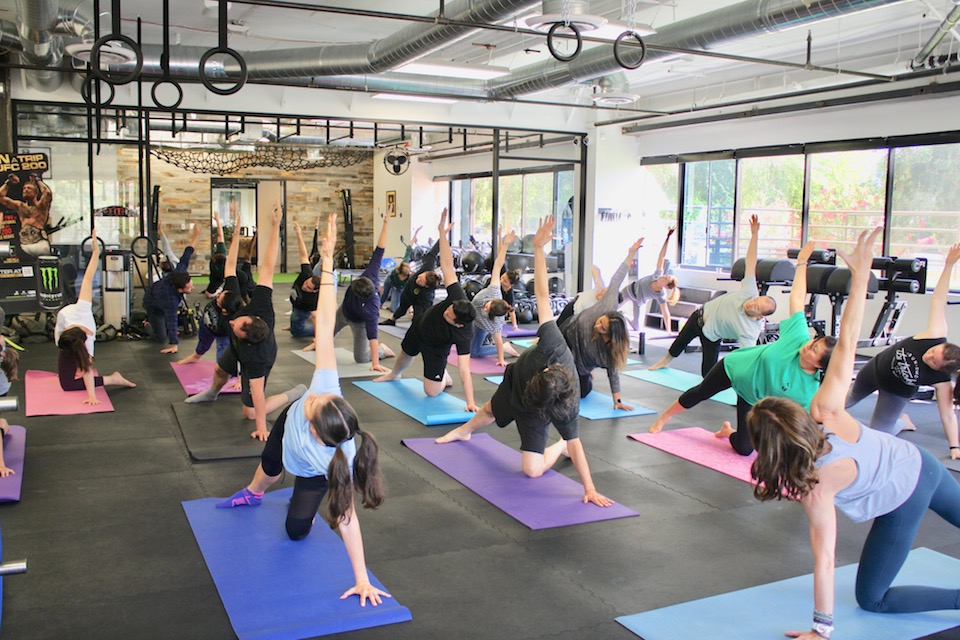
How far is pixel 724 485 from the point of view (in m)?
4.75

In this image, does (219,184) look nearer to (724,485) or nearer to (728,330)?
(728,330)

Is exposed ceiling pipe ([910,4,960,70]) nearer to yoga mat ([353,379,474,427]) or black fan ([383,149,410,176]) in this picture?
yoga mat ([353,379,474,427])

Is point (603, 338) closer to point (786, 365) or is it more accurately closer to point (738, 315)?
point (786, 365)

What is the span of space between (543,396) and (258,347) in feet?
6.72

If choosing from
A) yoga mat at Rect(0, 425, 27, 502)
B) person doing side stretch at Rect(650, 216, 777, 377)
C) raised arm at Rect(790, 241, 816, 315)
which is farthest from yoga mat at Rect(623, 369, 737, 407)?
yoga mat at Rect(0, 425, 27, 502)

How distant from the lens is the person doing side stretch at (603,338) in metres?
5.09

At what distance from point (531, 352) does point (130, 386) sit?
4.05 meters

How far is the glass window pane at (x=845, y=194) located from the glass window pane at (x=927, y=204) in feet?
0.70

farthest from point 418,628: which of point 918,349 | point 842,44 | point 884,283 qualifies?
point 842,44

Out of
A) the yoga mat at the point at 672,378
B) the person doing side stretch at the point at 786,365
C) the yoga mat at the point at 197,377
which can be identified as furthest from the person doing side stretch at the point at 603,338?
the yoga mat at the point at 197,377

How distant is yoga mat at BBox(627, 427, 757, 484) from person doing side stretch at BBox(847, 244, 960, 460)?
850 millimetres

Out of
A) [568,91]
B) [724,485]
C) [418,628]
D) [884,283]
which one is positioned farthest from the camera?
[568,91]

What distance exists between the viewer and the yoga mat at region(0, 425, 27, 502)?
13.8ft

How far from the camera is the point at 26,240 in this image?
9.08 m
